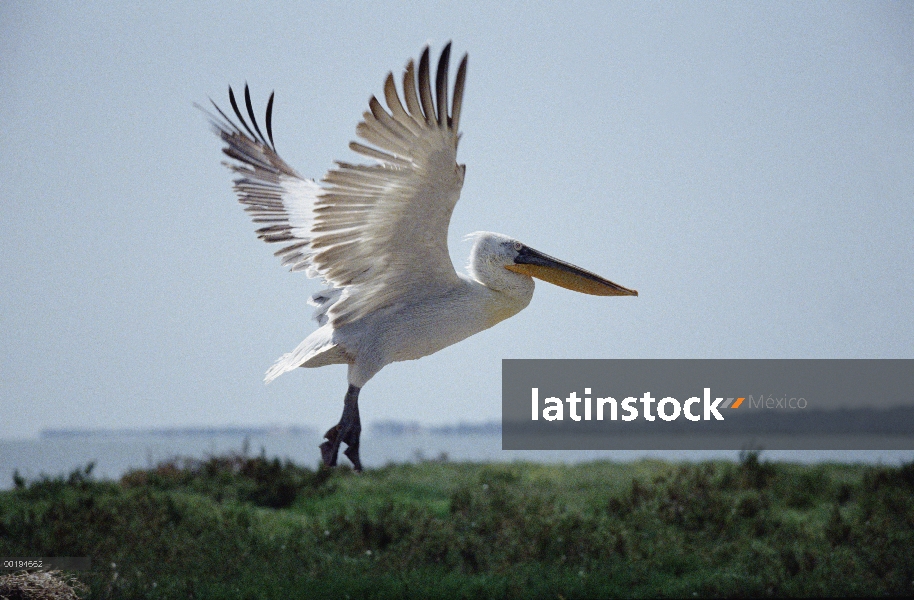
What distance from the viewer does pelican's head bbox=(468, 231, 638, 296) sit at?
4.93 meters

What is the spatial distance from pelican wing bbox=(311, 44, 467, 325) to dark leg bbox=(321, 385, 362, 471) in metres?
0.64

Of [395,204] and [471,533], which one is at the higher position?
[395,204]

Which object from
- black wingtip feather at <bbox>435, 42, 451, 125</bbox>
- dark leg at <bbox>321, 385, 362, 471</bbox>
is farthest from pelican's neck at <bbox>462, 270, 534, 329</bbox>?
black wingtip feather at <bbox>435, 42, 451, 125</bbox>

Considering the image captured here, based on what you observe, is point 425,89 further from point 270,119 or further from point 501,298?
point 270,119

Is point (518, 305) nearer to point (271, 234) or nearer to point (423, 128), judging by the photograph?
point (423, 128)

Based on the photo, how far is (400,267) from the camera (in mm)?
5012

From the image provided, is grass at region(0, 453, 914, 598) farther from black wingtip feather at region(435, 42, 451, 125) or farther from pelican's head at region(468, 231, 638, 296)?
black wingtip feather at region(435, 42, 451, 125)

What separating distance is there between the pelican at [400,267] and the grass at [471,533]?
2.75 m

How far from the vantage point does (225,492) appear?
10898mm

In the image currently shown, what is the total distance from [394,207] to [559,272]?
0.99 meters

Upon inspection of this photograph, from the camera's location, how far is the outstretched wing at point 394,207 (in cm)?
424

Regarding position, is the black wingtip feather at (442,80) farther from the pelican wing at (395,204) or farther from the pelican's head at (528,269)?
the pelican's head at (528,269)

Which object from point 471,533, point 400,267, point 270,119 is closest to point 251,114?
point 270,119

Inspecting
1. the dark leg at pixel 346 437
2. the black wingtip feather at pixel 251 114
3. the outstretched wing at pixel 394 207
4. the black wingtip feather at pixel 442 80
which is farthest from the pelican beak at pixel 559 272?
the black wingtip feather at pixel 251 114
